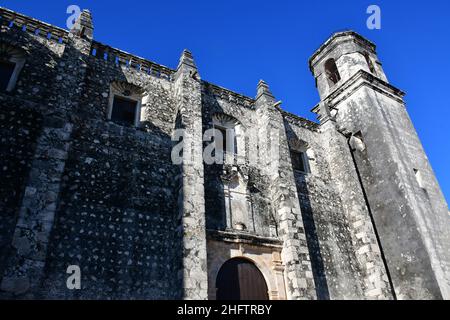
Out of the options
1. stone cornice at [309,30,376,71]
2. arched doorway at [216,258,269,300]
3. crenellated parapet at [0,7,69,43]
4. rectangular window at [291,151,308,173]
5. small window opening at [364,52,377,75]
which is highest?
stone cornice at [309,30,376,71]

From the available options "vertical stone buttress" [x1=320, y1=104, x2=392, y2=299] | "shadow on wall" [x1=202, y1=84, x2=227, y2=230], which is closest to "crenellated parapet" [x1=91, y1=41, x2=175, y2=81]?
"shadow on wall" [x1=202, y1=84, x2=227, y2=230]

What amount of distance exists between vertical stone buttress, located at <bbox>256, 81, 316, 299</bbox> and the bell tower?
10.3 ft

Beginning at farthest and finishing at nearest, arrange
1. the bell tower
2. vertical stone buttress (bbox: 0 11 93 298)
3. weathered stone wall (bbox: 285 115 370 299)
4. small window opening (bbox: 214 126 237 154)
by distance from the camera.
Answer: small window opening (bbox: 214 126 237 154) → the bell tower → weathered stone wall (bbox: 285 115 370 299) → vertical stone buttress (bbox: 0 11 93 298)

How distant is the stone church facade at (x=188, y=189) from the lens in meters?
Result: 7.57

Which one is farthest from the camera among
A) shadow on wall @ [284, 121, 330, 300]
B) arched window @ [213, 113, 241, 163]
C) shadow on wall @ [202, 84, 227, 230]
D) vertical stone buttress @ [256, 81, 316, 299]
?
arched window @ [213, 113, 241, 163]

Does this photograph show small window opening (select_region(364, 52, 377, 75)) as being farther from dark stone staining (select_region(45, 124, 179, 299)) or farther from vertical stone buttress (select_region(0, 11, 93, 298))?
vertical stone buttress (select_region(0, 11, 93, 298))

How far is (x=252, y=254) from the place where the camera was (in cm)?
977

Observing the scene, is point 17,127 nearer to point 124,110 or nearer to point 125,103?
point 124,110

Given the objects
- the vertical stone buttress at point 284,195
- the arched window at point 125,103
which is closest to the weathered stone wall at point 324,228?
the vertical stone buttress at point 284,195

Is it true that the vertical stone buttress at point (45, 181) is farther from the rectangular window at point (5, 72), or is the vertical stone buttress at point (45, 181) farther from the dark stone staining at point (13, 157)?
the rectangular window at point (5, 72)

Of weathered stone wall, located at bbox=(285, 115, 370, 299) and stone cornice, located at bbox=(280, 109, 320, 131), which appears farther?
stone cornice, located at bbox=(280, 109, 320, 131)

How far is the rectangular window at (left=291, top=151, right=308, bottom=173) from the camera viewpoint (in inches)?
534

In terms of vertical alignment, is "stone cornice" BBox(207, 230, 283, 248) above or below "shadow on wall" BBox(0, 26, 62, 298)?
below
